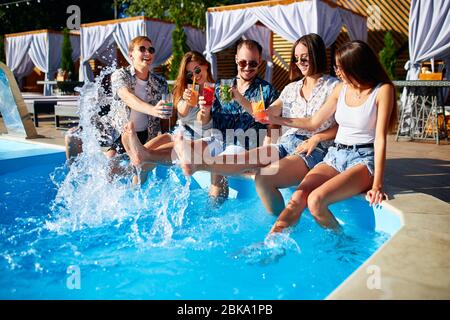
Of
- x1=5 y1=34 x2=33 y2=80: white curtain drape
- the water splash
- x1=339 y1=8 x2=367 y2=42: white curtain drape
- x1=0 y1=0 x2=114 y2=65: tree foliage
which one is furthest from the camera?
x1=0 y1=0 x2=114 y2=65: tree foliage

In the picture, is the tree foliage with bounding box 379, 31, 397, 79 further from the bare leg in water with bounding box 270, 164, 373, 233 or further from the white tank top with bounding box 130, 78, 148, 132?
the bare leg in water with bounding box 270, 164, 373, 233

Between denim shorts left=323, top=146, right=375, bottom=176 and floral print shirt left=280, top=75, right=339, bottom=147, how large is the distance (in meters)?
0.37

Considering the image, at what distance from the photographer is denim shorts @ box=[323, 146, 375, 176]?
2.89 meters

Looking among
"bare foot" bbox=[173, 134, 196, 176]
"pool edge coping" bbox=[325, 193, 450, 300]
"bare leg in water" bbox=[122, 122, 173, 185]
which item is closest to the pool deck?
"pool edge coping" bbox=[325, 193, 450, 300]

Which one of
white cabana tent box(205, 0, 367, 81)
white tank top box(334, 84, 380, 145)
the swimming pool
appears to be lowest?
the swimming pool

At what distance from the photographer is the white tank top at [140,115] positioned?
165 inches

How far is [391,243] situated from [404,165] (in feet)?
10.9

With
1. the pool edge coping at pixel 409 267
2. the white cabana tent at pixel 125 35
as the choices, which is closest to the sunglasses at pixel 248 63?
the pool edge coping at pixel 409 267

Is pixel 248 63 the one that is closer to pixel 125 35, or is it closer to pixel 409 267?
pixel 409 267

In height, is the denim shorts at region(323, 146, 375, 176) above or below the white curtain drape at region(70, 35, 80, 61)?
below

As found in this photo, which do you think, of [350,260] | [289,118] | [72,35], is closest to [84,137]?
[289,118]

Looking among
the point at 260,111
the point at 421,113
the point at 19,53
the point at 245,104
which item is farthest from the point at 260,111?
the point at 19,53

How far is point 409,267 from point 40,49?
18.4 meters
